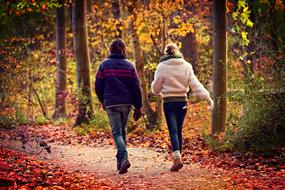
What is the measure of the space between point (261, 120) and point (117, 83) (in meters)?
2.77

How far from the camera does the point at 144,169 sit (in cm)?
920

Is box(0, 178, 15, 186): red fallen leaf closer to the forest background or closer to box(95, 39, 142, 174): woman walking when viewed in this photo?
box(95, 39, 142, 174): woman walking

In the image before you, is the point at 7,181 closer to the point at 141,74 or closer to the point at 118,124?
the point at 118,124

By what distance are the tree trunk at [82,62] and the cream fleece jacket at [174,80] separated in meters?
8.11

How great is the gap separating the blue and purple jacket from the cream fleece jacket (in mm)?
405

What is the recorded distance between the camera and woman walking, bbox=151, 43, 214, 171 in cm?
870

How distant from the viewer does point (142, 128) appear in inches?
581

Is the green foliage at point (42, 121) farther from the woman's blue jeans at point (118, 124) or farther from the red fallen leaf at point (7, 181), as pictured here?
the red fallen leaf at point (7, 181)

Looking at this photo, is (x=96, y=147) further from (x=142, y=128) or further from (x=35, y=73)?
(x=35, y=73)

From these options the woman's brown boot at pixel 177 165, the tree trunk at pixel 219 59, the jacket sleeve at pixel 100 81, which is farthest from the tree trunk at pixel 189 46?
the woman's brown boot at pixel 177 165

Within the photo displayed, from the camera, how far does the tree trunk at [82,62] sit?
656 inches

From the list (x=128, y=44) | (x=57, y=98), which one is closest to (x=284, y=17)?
(x=57, y=98)

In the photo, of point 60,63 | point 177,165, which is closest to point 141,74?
point 177,165

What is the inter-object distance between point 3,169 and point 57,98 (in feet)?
49.0
